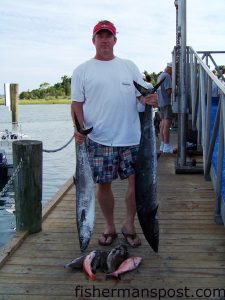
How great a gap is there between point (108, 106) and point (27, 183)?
1.14 metres

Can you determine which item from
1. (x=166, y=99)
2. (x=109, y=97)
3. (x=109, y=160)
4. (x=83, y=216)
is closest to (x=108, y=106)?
(x=109, y=97)

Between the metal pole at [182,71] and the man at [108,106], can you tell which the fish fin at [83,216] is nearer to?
the man at [108,106]

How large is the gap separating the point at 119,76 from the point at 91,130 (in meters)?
0.46

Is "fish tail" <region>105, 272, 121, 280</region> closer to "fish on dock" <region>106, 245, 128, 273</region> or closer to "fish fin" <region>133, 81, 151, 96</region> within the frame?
"fish on dock" <region>106, 245, 128, 273</region>

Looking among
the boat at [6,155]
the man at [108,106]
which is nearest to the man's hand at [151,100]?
the man at [108,106]

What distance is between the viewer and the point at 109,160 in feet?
12.5

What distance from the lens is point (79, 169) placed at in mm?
3736

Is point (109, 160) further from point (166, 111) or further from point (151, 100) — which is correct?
point (166, 111)

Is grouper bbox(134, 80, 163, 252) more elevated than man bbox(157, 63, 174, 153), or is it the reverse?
man bbox(157, 63, 174, 153)

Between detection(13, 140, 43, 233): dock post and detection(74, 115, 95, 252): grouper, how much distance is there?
73 centimetres

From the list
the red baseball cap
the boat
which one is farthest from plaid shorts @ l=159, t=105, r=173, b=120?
the boat

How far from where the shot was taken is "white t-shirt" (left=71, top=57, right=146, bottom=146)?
3.68 m

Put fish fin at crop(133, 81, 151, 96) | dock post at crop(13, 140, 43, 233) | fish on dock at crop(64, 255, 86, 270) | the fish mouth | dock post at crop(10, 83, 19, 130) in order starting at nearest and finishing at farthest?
fish on dock at crop(64, 255, 86, 270) → fish fin at crop(133, 81, 151, 96) → the fish mouth → dock post at crop(13, 140, 43, 233) → dock post at crop(10, 83, 19, 130)

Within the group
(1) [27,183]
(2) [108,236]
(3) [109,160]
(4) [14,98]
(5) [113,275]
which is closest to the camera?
(5) [113,275]
